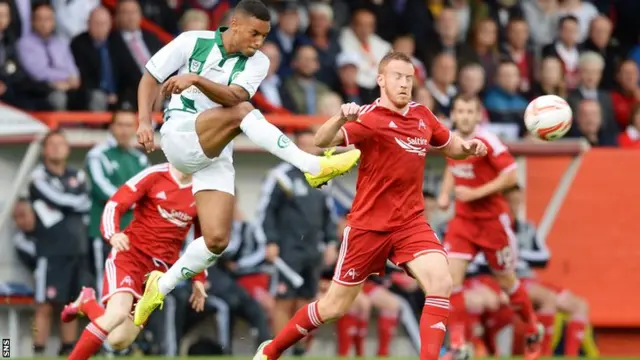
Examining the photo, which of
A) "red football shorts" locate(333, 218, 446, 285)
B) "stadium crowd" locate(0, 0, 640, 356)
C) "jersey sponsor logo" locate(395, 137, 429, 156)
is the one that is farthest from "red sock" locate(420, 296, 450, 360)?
"stadium crowd" locate(0, 0, 640, 356)

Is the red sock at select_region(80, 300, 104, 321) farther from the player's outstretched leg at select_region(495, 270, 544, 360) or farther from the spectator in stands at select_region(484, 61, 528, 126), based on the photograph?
the spectator in stands at select_region(484, 61, 528, 126)

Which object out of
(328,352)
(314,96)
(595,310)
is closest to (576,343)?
(595,310)

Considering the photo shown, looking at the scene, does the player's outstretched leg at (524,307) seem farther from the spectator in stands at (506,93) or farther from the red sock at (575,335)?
the spectator in stands at (506,93)

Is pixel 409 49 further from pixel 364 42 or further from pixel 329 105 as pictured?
pixel 329 105

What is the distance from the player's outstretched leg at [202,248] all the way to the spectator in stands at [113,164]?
3.50 metres

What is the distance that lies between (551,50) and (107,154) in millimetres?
6209

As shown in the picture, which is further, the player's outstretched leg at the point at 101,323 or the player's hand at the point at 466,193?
the player's hand at the point at 466,193

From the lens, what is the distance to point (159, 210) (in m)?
11.5

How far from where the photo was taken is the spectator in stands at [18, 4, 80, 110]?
564 inches

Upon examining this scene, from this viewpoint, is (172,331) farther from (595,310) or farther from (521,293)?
(595,310)

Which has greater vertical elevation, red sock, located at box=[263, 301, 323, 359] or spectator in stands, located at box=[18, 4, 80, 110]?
spectator in stands, located at box=[18, 4, 80, 110]

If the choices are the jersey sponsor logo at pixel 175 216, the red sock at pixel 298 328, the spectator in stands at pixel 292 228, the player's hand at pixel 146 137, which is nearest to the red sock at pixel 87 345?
the jersey sponsor logo at pixel 175 216

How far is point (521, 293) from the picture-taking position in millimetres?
12781

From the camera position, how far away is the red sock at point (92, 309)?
11.2 meters
